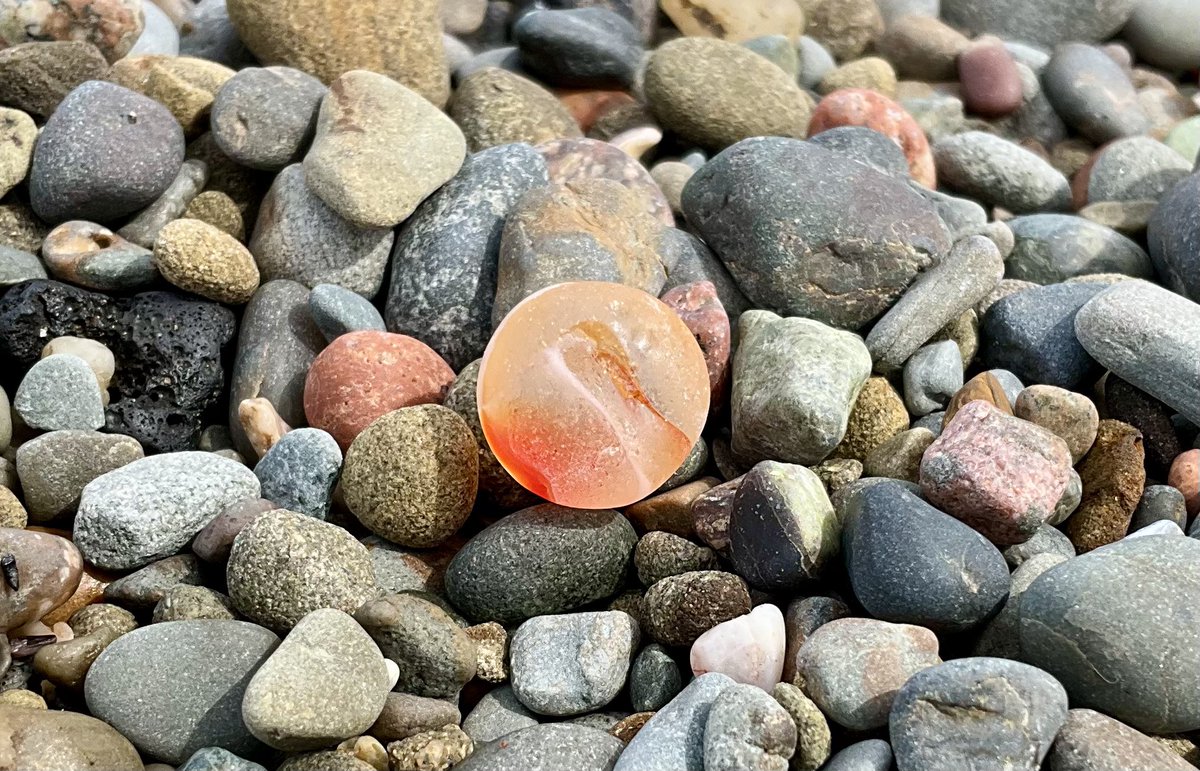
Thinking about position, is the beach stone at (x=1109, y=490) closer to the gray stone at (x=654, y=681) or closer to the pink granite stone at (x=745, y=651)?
the pink granite stone at (x=745, y=651)

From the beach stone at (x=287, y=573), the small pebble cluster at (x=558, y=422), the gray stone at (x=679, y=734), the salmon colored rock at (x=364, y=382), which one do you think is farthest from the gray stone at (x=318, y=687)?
the salmon colored rock at (x=364, y=382)

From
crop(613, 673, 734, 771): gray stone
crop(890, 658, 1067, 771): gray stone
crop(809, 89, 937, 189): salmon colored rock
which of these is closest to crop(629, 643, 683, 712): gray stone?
crop(613, 673, 734, 771): gray stone

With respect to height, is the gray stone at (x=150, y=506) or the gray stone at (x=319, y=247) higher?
the gray stone at (x=319, y=247)

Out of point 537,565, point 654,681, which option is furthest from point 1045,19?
point 654,681

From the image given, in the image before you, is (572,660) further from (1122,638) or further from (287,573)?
(1122,638)

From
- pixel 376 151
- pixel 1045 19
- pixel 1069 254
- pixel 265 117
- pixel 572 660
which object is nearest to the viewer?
pixel 572 660

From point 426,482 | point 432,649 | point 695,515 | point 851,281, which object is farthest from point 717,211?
point 432,649
